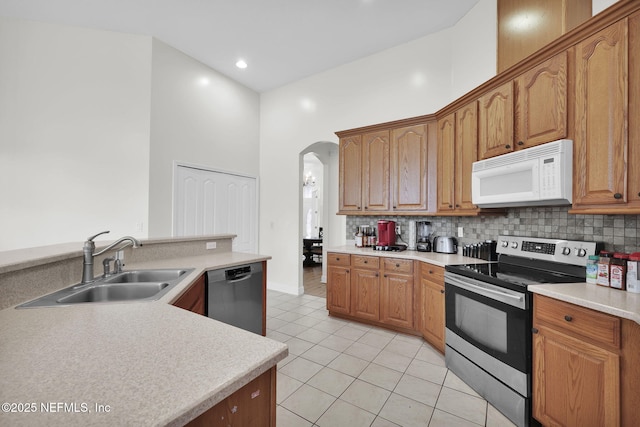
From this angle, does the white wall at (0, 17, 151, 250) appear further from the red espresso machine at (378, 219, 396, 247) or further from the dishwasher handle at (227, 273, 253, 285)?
the red espresso machine at (378, 219, 396, 247)

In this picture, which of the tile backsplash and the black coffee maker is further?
the black coffee maker

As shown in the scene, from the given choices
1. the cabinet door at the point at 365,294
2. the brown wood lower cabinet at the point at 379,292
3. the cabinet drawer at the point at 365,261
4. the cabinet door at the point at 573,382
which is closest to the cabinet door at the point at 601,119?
the cabinet door at the point at 573,382

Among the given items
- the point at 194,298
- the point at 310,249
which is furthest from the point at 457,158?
the point at 310,249

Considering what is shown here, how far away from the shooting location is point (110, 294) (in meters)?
1.63

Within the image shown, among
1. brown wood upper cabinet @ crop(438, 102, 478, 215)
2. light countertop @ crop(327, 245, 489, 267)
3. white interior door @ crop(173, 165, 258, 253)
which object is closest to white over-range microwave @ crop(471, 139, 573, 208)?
brown wood upper cabinet @ crop(438, 102, 478, 215)

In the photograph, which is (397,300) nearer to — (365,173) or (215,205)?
(365,173)

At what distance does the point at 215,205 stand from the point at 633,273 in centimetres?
429

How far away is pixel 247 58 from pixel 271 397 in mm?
4220

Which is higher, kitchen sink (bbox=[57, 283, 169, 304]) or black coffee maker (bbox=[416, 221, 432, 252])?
black coffee maker (bbox=[416, 221, 432, 252])

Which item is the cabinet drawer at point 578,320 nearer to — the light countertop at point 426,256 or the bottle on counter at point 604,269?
the bottle on counter at point 604,269

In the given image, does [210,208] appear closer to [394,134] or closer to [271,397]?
[394,134]

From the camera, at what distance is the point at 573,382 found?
1.43 metres

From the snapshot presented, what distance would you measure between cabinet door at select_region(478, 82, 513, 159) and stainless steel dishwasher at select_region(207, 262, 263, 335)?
2260mm

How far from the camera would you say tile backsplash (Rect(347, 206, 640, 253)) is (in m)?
1.79
